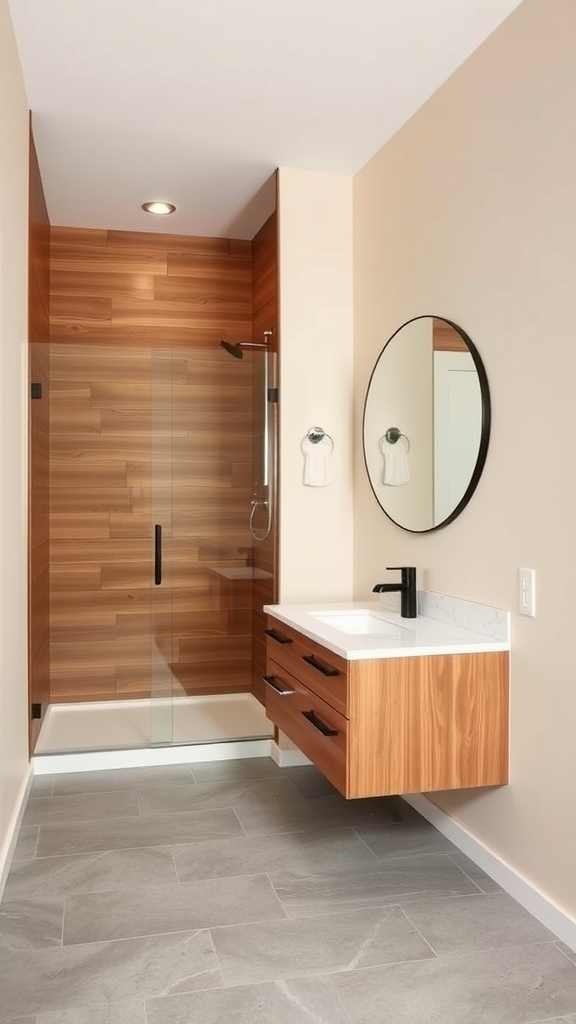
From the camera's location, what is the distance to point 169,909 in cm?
247

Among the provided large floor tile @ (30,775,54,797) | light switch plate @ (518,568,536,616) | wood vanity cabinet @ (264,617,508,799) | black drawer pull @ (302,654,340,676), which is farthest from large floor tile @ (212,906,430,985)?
large floor tile @ (30,775,54,797)

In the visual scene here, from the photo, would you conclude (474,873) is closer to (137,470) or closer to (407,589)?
(407,589)

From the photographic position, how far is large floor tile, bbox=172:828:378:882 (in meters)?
2.74

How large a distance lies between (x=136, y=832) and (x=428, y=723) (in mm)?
1206

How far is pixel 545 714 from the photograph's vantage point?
2.40 meters

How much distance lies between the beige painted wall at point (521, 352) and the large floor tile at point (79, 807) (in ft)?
3.97

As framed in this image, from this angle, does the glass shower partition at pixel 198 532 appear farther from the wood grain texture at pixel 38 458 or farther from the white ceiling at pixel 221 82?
the white ceiling at pixel 221 82

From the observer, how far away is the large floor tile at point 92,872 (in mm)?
2607

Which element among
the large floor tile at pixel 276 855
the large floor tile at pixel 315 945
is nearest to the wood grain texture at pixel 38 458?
the large floor tile at pixel 276 855

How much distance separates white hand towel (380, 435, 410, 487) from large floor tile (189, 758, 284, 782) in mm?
1354

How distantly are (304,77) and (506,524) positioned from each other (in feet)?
5.58

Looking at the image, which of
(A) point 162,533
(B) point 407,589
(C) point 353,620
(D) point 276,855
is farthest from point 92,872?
(A) point 162,533

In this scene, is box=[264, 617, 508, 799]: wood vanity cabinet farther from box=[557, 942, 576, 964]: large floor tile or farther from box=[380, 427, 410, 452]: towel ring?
box=[380, 427, 410, 452]: towel ring

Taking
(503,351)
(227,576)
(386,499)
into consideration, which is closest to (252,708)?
(227,576)
